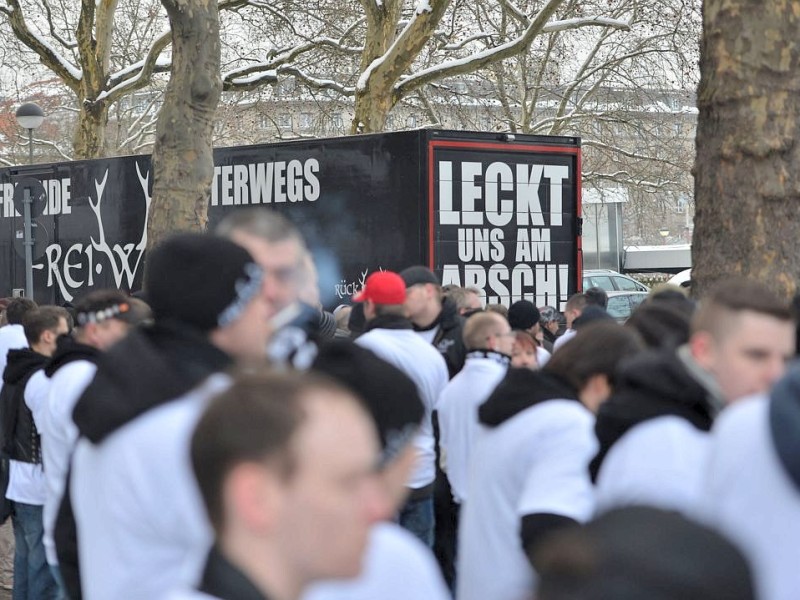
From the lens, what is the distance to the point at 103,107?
81.4 ft

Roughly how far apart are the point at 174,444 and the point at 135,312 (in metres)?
2.71

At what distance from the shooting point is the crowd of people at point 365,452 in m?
1.77

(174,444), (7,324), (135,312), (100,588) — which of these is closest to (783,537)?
(174,444)

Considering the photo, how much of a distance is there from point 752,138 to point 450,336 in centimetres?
205

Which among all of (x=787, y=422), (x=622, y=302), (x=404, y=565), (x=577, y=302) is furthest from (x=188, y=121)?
(x=622, y=302)

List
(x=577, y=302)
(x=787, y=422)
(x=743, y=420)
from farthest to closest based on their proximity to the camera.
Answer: (x=577, y=302), (x=743, y=420), (x=787, y=422)

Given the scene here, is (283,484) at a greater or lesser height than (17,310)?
greater

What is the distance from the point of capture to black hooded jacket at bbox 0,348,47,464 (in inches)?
264

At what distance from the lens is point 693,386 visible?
3227 millimetres

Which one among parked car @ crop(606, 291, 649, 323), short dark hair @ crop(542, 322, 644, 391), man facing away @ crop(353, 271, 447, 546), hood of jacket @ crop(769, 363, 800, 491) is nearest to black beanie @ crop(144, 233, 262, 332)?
hood of jacket @ crop(769, 363, 800, 491)

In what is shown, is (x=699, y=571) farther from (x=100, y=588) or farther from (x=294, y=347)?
(x=294, y=347)

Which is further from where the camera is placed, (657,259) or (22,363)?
(657,259)

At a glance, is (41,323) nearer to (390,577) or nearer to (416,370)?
(416,370)

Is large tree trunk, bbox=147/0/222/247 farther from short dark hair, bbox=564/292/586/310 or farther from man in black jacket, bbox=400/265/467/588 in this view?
man in black jacket, bbox=400/265/467/588
